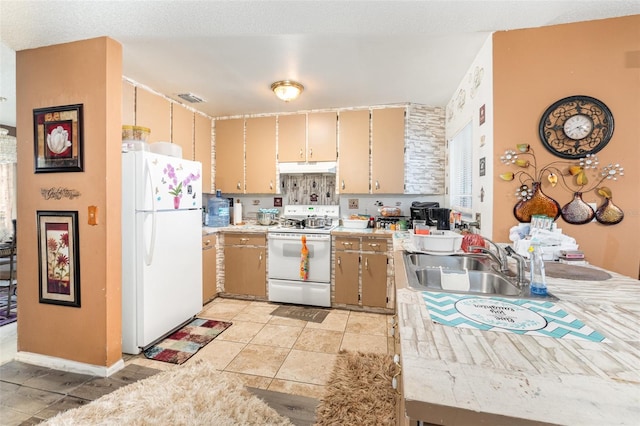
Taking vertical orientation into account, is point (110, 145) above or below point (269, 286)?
above

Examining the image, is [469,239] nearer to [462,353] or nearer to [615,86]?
[615,86]

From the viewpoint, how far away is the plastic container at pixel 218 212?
378 centimetres

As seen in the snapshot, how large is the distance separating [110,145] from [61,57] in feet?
2.40

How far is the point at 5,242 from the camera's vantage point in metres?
3.60

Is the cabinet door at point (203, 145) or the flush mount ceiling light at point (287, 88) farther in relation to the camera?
the cabinet door at point (203, 145)

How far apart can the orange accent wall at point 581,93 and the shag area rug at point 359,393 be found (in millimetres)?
1231

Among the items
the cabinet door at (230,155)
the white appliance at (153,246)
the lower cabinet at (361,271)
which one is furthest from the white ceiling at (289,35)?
the lower cabinet at (361,271)

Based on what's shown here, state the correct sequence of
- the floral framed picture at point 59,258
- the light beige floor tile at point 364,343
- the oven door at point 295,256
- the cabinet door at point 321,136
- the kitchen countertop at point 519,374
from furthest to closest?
1. the cabinet door at point 321,136
2. the oven door at point 295,256
3. the light beige floor tile at point 364,343
4. the floral framed picture at point 59,258
5. the kitchen countertop at point 519,374

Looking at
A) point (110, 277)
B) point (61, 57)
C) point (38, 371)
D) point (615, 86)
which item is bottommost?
point (38, 371)

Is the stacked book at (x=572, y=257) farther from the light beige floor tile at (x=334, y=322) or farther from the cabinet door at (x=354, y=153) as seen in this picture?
the cabinet door at (x=354, y=153)

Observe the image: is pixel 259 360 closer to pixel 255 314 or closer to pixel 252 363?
pixel 252 363

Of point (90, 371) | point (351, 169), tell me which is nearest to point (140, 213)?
point (90, 371)

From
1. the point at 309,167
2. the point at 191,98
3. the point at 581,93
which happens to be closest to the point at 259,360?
the point at 309,167

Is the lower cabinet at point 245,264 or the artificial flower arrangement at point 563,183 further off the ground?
the artificial flower arrangement at point 563,183
